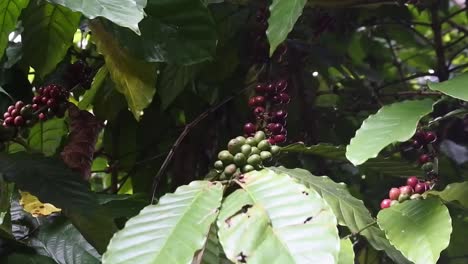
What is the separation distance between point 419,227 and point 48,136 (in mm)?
709

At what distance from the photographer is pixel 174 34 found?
3.04 feet

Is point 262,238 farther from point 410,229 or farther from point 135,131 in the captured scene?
point 135,131

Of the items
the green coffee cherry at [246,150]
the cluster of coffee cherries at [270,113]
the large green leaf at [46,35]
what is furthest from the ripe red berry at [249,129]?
the large green leaf at [46,35]

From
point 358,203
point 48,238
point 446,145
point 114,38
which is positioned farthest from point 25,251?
point 446,145

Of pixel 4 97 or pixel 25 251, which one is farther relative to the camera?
pixel 4 97

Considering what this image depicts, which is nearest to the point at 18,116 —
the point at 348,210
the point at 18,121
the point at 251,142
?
the point at 18,121

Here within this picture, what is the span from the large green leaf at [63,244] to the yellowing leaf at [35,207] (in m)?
0.03

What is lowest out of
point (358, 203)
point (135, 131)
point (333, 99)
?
point (333, 99)

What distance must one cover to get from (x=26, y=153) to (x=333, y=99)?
0.89m

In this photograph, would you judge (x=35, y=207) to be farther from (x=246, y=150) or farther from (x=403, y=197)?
(x=403, y=197)

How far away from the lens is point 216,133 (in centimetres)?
130

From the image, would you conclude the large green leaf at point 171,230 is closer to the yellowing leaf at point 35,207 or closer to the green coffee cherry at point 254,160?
the green coffee cherry at point 254,160

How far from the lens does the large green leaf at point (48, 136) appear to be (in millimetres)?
1159

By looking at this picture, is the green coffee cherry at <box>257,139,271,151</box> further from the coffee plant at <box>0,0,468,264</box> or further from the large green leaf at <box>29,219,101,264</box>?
the large green leaf at <box>29,219,101,264</box>
